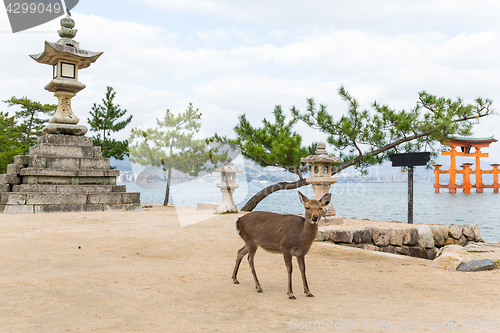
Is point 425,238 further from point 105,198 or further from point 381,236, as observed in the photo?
point 105,198

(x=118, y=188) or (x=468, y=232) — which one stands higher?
(x=118, y=188)

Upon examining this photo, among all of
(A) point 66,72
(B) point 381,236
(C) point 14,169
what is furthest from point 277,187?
(C) point 14,169

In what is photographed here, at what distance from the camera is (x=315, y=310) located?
350 centimetres

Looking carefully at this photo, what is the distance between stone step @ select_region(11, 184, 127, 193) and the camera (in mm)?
12023

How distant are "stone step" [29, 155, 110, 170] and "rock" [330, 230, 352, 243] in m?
8.39

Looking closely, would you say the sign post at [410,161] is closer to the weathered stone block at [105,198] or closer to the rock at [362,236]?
the rock at [362,236]

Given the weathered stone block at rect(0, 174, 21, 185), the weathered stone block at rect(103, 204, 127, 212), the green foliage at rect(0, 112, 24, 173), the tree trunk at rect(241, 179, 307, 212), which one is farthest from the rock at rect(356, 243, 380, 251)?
the green foliage at rect(0, 112, 24, 173)

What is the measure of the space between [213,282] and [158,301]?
3.17ft

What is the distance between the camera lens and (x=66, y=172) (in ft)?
41.4

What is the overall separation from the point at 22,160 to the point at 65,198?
2.15 meters

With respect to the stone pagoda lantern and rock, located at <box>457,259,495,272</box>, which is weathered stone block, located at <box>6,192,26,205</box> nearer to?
the stone pagoda lantern

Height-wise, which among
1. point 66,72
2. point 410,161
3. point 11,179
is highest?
point 66,72

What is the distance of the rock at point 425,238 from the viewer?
10031 mm

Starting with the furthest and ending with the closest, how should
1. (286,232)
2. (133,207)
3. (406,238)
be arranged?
(133,207) < (406,238) < (286,232)
